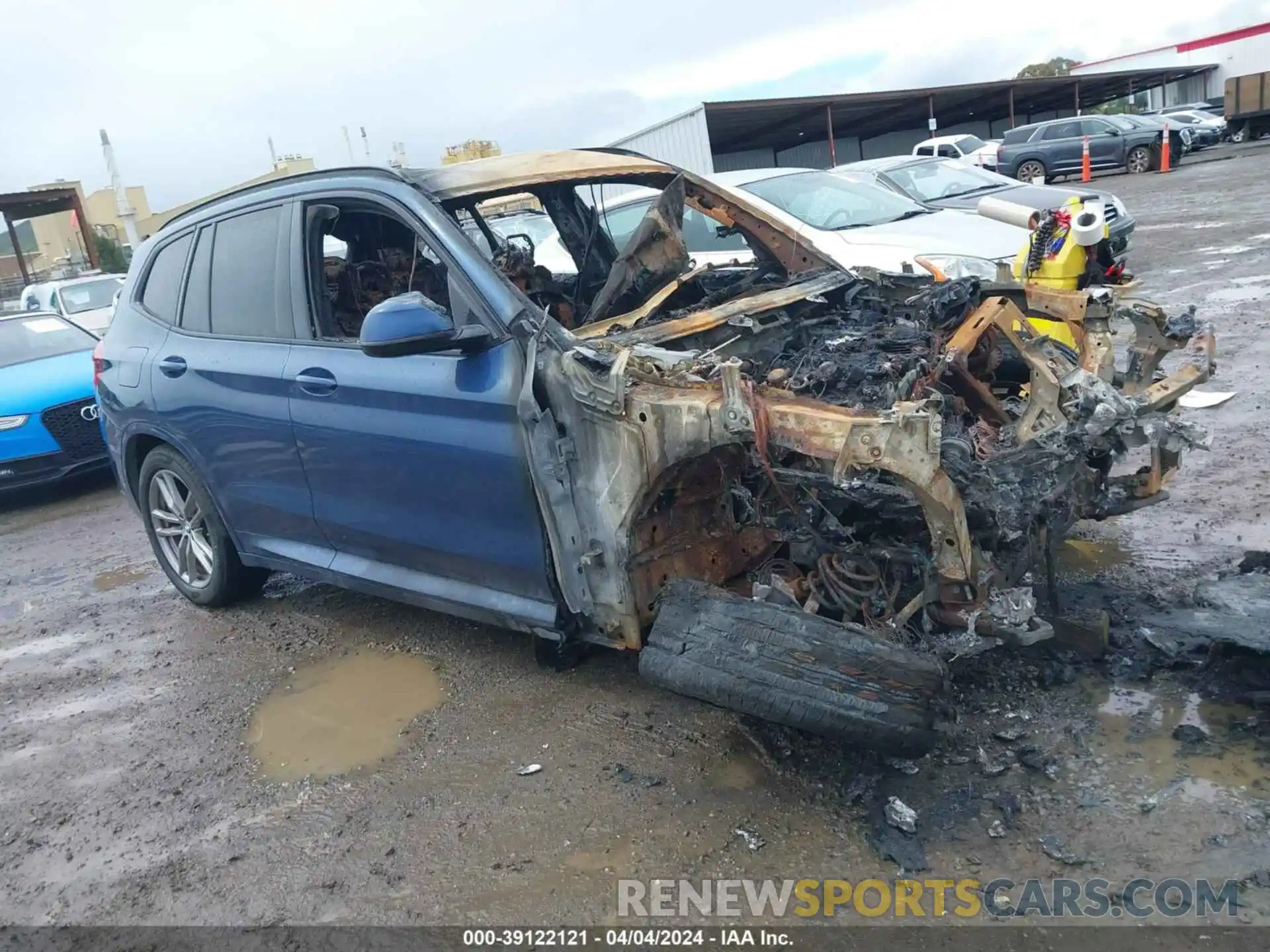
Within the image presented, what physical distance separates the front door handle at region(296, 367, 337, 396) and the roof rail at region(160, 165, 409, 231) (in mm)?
775

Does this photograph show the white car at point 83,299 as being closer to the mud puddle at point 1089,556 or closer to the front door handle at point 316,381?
the front door handle at point 316,381

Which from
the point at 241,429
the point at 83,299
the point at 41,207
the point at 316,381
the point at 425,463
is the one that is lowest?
the point at 425,463

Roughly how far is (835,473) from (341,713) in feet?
7.59

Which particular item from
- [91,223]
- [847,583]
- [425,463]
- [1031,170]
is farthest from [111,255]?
[847,583]

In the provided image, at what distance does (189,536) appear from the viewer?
16.5ft

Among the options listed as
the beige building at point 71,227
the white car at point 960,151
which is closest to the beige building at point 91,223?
the beige building at point 71,227

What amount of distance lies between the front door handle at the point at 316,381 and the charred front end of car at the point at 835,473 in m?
0.93

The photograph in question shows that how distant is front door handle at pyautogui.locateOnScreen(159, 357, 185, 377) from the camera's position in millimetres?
4523

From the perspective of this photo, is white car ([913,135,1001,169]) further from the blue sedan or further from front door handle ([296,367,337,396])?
front door handle ([296,367,337,396])

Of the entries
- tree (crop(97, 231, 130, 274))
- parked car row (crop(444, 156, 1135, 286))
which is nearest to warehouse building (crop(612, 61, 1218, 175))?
parked car row (crop(444, 156, 1135, 286))

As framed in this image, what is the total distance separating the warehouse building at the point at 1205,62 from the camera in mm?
45531

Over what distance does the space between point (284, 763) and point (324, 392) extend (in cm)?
138

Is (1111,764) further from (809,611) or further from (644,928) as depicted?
(644,928)

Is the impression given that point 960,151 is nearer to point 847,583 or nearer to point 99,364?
point 99,364
